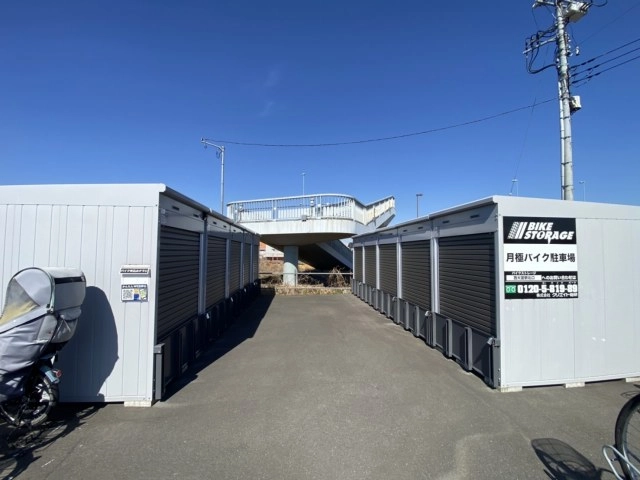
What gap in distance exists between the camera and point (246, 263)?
43.0ft

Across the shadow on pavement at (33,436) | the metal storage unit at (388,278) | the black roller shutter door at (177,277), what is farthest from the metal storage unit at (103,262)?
the metal storage unit at (388,278)

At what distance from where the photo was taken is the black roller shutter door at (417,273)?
25.0 feet

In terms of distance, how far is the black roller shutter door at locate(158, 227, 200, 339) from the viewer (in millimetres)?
4879

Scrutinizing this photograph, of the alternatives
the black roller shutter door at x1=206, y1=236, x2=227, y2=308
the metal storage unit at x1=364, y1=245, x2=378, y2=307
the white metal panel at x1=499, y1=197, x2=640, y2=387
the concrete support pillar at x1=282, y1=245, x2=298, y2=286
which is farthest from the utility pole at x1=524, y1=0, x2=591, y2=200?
the concrete support pillar at x1=282, y1=245, x2=298, y2=286

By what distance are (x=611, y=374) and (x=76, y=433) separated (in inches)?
295

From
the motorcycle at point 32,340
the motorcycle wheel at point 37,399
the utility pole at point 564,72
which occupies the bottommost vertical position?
the motorcycle wheel at point 37,399

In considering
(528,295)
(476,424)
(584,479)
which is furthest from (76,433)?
(528,295)

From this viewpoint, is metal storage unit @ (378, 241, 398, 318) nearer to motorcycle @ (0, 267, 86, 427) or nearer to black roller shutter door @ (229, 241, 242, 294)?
black roller shutter door @ (229, 241, 242, 294)

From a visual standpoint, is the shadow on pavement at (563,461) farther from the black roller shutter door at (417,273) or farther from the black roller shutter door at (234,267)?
the black roller shutter door at (234,267)

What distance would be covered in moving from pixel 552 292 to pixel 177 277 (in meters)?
6.03

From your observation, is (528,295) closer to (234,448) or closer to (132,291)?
(234,448)

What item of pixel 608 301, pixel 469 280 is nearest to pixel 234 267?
pixel 469 280

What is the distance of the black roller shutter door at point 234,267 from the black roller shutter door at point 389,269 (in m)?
5.09

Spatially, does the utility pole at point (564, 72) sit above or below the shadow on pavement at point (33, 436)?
above
